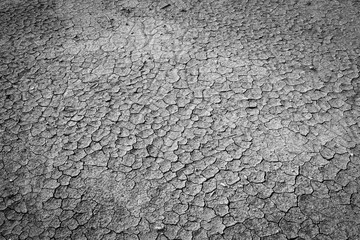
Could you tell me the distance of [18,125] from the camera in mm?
2566

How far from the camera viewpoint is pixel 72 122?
2.58 meters

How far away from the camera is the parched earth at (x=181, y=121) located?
2021mm

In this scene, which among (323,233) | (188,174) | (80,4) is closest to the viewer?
(323,233)

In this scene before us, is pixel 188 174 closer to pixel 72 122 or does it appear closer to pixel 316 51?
pixel 72 122

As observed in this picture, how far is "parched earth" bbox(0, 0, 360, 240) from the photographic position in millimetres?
2021

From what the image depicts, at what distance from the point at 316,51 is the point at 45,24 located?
2.99 m

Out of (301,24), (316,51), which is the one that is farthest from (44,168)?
(301,24)

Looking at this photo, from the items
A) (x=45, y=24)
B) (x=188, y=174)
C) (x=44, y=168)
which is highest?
(x=45, y=24)

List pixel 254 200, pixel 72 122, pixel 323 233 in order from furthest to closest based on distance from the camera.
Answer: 1. pixel 72 122
2. pixel 254 200
3. pixel 323 233

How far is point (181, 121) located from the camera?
256 centimetres

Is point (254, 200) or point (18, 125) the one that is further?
point (18, 125)

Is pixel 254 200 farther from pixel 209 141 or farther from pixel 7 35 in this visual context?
pixel 7 35

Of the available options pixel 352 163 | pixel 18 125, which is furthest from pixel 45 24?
pixel 352 163

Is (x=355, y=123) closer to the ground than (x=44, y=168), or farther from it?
closer to the ground
